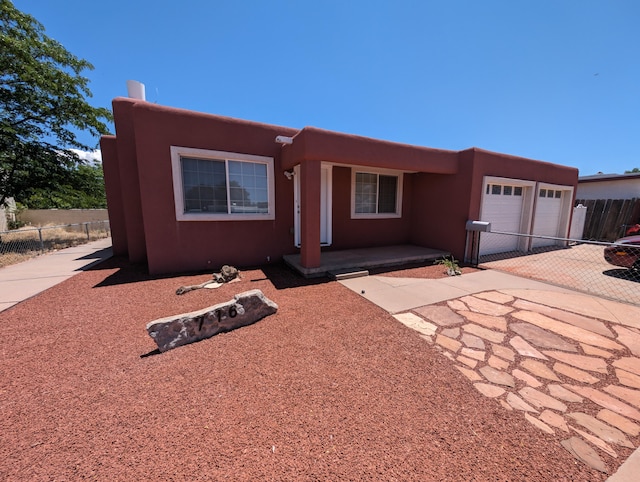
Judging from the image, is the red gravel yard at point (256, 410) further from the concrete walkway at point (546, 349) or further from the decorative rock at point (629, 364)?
the decorative rock at point (629, 364)

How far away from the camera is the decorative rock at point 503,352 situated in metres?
2.71

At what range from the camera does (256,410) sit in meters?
1.98

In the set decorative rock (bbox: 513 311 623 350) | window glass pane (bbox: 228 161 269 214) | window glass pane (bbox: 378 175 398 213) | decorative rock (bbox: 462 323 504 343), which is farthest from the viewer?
window glass pane (bbox: 378 175 398 213)

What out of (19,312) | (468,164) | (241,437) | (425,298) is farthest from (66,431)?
(468,164)

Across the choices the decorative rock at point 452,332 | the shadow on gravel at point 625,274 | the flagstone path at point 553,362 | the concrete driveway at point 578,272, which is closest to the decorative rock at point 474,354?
the flagstone path at point 553,362

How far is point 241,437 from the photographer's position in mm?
1740

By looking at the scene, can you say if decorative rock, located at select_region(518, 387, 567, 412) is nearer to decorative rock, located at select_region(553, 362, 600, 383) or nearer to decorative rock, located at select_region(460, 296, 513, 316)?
decorative rock, located at select_region(553, 362, 600, 383)

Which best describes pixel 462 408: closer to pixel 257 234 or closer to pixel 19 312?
pixel 257 234

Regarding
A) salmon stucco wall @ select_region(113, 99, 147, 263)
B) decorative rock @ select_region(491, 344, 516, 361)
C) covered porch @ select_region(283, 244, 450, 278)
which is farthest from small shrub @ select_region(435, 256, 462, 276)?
salmon stucco wall @ select_region(113, 99, 147, 263)

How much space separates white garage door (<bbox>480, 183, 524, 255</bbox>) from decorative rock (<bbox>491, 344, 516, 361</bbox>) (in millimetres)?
5375

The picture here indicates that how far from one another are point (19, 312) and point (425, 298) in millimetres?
6600

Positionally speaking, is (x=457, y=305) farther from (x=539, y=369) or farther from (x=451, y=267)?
(x=451, y=267)

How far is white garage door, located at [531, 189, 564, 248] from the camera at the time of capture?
29.0 feet

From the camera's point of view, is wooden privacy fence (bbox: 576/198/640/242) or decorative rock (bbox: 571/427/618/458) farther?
wooden privacy fence (bbox: 576/198/640/242)
